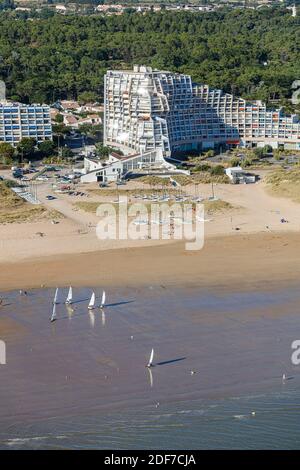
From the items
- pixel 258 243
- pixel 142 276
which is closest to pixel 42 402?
pixel 142 276

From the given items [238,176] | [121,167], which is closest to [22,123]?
[121,167]

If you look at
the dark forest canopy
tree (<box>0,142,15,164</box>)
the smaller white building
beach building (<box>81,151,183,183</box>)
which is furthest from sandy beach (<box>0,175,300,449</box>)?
the dark forest canopy

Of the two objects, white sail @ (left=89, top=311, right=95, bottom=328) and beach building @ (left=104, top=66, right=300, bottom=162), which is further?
beach building @ (left=104, top=66, right=300, bottom=162)

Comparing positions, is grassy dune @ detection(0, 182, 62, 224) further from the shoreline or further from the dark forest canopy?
the dark forest canopy

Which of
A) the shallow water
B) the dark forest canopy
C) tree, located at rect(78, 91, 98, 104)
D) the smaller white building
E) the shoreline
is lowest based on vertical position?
the smaller white building

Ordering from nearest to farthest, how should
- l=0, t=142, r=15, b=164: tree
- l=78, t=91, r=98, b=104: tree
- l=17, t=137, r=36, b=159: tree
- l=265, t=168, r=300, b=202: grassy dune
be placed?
l=265, t=168, r=300, b=202: grassy dune, l=0, t=142, r=15, b=164: tree, l=17, t=137, r=36, b=159: tree, l=78, t=91, r=98, b=104: tree

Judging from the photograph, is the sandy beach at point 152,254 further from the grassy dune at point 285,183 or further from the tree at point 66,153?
the tree at point 66,153

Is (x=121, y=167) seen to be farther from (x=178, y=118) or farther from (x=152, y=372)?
(x=152, y=372)

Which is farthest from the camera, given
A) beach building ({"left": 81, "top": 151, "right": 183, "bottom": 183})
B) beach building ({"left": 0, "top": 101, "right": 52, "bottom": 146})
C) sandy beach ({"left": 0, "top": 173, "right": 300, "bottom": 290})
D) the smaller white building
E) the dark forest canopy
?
the dark forest canopy
